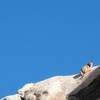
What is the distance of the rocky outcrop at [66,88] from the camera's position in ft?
180

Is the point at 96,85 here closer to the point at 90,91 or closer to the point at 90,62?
the point at 90,91

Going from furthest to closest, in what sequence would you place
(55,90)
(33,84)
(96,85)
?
(33,84)
(55,90)
(96,85)

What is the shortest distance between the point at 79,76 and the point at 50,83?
322 cm

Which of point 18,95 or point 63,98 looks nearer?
point 63,98

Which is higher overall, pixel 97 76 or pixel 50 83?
pixel 50 83

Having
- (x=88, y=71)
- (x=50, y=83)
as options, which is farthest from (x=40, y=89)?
(x=88, y=71)

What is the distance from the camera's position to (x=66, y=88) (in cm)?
5866

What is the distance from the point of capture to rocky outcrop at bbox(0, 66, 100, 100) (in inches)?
2165

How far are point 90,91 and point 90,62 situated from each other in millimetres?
7133

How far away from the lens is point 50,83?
5956 cm

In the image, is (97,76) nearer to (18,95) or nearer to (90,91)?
(90,91)

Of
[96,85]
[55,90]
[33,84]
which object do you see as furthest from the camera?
[33,84]

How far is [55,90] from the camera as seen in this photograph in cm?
5834

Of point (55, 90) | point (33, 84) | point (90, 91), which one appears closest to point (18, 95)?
point (33, 84)
